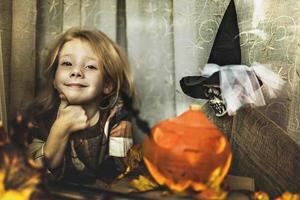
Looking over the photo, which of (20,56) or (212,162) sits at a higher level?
(20,56)

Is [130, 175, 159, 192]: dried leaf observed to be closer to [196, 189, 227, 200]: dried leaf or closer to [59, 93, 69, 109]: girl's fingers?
[196, 189, 227, 200]: dried leaf

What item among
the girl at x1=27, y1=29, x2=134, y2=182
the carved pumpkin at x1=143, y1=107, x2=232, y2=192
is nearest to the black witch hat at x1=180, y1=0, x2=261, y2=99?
the carved pumpkin at x1=143, y1=107, x2=232, y2=192

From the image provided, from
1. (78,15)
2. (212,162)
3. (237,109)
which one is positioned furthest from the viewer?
(78,15)

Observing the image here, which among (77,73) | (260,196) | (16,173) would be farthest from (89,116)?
(260,196)

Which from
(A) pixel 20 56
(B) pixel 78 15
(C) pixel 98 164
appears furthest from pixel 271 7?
(A) pixel 20 56

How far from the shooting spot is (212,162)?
118 centimetres

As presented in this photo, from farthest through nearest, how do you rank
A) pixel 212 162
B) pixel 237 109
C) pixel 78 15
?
pixel 78 15 → pixel 237 109 → pixel 212 162

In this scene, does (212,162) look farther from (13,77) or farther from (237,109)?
(13,77)

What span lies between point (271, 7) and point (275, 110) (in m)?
0.37

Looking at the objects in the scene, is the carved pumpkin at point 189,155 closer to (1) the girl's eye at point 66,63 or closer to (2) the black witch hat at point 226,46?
(2) the black witch hat at point 226,46

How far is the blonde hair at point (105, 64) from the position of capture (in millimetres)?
1388

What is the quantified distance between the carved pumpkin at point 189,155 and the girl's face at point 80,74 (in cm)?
31

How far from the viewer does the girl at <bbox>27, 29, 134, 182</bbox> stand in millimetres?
1374

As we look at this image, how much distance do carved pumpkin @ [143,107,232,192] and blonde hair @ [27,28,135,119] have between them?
0.85 feet
